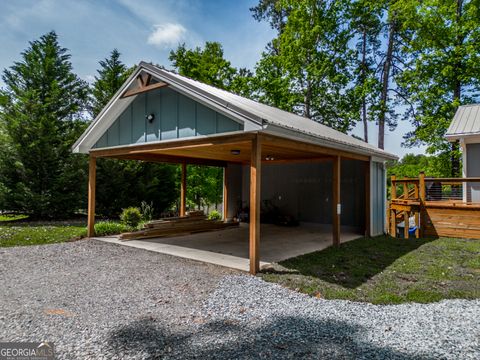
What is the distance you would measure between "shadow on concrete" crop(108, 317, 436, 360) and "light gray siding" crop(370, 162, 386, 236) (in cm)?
682

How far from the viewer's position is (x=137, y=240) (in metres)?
8.41

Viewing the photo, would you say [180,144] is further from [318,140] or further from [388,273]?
[388,273]

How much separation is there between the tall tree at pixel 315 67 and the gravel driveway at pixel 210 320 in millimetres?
15876

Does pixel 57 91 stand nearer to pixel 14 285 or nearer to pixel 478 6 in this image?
pixel 14 285

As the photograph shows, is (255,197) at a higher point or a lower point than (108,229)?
higher

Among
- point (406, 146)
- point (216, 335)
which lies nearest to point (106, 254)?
point (216, 335)

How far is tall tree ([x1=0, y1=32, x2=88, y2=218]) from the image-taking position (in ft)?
38.1

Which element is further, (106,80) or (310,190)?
(106,80)

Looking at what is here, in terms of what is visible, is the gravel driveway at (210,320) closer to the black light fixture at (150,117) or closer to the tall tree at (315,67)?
the black light fixture at (150,117)

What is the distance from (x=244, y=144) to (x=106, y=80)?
977 centimetres

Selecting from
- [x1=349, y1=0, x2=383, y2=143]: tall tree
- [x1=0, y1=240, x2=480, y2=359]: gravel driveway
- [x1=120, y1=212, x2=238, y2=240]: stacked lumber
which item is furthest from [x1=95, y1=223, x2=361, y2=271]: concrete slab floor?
[x1=349, y1=0, x2=383, y2=143]: tall tree

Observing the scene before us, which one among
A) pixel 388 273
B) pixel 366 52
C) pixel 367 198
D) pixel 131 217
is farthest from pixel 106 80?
pixel 366 52

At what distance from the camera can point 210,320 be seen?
343 cm

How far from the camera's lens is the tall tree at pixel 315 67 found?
60.8 ft
